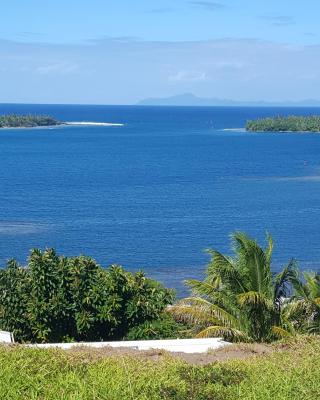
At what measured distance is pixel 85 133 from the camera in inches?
6929

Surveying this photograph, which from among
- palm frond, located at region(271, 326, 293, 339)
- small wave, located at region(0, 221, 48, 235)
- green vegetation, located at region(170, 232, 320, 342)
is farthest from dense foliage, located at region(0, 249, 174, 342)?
small wave, located at region(0, 221, 48, 235)

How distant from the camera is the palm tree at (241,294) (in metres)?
19.2

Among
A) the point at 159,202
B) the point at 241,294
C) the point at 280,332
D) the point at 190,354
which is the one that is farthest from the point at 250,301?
the point at 159,202

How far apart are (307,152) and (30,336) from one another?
105 meters

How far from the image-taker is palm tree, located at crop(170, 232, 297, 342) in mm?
19156

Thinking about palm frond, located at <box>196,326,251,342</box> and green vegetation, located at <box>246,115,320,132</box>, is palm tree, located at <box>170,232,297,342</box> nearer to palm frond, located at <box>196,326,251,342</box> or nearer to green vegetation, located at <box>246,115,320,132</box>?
palm frond, located at <box>196,326,251,342</box>

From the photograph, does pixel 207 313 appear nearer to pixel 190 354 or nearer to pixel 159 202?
pixel 190 354

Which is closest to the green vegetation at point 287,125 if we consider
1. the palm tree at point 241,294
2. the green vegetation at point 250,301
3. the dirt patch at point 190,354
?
the green vegetation at point 250,301

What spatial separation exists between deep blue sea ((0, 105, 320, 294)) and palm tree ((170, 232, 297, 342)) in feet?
48.9

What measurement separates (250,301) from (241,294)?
27cm

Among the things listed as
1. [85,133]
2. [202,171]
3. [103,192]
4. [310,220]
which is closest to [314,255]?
[310,220]

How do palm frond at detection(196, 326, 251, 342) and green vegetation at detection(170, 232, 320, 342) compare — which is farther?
green vegetation at detection(170, 232, 320, 342)

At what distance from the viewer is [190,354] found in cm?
1400

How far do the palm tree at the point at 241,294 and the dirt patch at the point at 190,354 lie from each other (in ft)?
13.3
